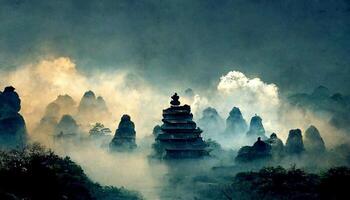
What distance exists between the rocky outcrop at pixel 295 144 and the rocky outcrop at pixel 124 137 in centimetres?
4187

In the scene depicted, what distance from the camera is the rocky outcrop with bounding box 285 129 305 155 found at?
11100cm

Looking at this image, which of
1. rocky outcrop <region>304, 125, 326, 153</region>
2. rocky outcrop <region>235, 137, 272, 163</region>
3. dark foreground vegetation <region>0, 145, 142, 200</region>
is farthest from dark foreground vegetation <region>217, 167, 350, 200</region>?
rocky outcrop <region>304, 125, 326, 153</region>

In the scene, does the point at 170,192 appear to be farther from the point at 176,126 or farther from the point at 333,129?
the point at 333,129

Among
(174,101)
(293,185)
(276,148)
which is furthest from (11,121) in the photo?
(293,185)

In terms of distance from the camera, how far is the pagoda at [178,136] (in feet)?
352

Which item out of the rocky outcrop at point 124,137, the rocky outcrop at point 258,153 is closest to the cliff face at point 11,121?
the rocky outcrop at point 124,137

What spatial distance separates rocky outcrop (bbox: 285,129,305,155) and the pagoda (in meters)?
19.0

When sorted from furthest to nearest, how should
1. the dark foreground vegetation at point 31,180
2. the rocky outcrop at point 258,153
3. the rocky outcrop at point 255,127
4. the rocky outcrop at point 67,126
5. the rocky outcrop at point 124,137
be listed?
1. the rocky outcrop at point 255,127
2. the rocky outcrop at point 67,126
3. the rocky outcrop at point 124,137
4. the rocky outcrop at point 258,153
5. the dark foreground vegetation at point 31,180

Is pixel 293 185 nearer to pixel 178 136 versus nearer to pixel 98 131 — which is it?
pixel 178 136

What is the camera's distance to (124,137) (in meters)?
133

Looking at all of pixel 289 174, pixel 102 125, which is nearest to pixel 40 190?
pixel 289 174

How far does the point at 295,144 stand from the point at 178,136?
87.6 feet

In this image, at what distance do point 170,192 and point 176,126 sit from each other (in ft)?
104

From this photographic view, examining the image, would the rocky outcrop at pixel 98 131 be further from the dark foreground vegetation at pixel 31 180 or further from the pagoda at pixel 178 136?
the dark foreground vegetation at pixel 31 180
